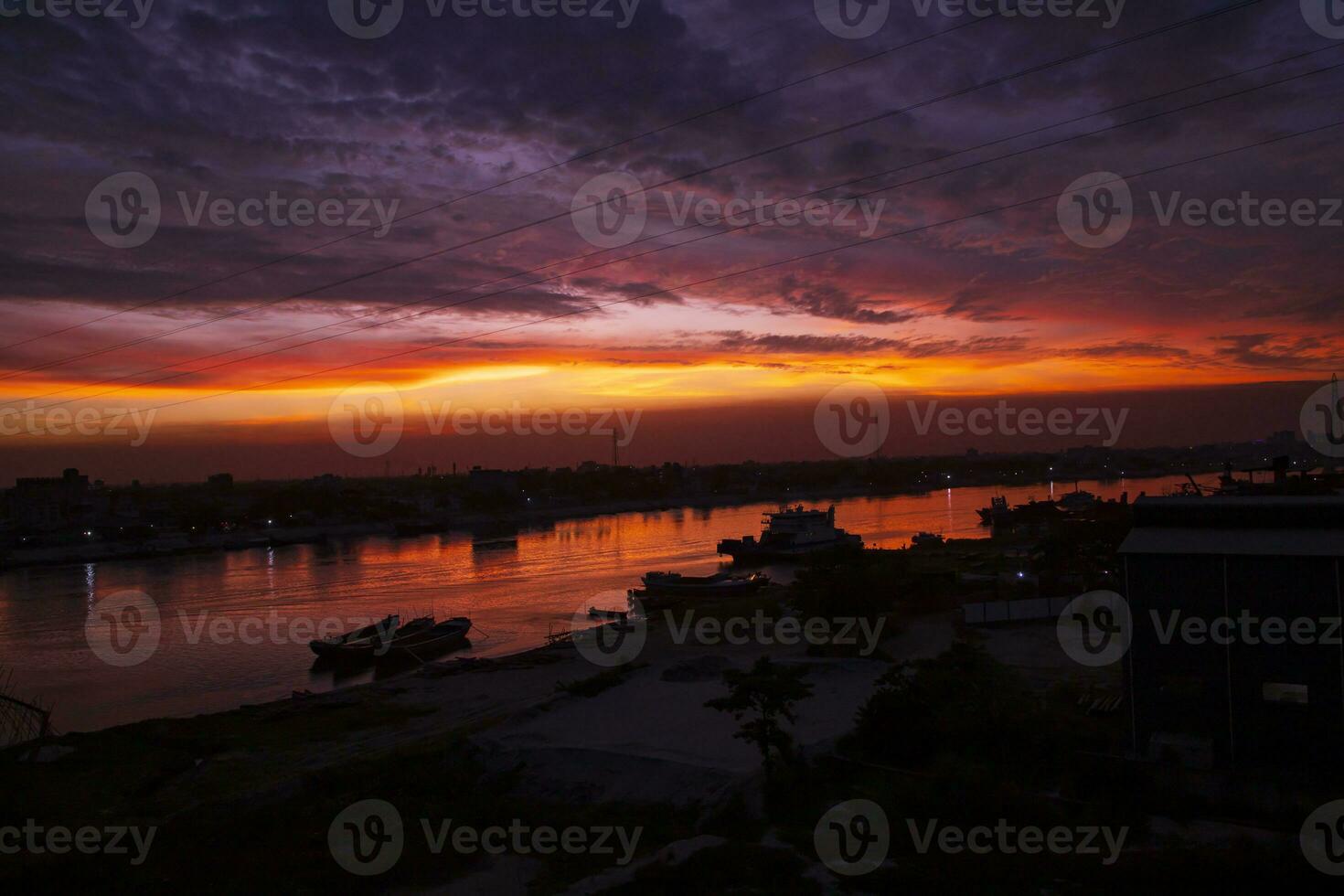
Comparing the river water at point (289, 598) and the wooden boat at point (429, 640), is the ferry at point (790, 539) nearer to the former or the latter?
the river water at point (289, 598)

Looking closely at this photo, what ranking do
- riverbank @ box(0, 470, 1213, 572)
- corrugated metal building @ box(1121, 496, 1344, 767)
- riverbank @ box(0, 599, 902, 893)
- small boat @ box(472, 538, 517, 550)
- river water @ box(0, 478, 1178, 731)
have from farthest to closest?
small boat @ box(472, 538, 517, 550)
riverbank @ box(0, 470, 1213, 572)
river water @ box(0, 478, 1178, 731)
riverbank @ box(0, 599, 902, 893)
corrugated metal building @ box(1121, 496, 1344, 767)

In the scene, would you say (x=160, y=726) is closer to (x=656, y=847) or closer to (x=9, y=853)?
(x=9, y=853)

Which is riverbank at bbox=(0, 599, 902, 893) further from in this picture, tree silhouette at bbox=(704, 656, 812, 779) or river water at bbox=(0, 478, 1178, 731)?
river water at bbox=(0, 478, 1178, 731)

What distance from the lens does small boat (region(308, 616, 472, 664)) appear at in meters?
15.8

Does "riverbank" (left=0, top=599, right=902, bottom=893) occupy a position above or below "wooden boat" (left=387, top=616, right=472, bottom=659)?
above

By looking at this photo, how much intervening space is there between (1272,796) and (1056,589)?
8.93m

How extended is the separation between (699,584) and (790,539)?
384 inches

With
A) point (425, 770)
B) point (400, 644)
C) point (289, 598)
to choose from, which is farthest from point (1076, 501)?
point (425, 770)

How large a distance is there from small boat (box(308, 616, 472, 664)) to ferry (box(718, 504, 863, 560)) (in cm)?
1483

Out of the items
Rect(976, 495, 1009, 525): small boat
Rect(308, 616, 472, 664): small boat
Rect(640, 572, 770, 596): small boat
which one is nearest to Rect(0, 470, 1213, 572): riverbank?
Rect(976, 495, 1009, 525): small boat

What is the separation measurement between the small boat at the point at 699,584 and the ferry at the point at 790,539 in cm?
685

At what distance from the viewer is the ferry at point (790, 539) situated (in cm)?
3039

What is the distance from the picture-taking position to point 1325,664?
206 inches

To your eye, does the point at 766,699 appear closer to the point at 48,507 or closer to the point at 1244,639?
the point at 1244,639
